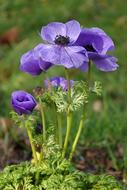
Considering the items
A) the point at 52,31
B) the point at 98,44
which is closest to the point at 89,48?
the point at 98,44

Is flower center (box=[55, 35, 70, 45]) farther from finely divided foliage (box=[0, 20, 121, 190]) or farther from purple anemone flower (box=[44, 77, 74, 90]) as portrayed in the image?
purple anemone flower (box=[44, 77, 74, 90])

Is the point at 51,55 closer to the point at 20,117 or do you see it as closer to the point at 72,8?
the point at 20,117

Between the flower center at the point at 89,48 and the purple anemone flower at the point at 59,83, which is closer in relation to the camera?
the flower center at the point at 89,48

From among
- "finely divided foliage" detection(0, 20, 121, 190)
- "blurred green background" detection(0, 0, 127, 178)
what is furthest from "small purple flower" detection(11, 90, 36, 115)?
"blurred green background" detection(0, 0, 127, 178)

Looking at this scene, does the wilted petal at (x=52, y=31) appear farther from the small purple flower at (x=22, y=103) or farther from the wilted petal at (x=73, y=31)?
the small purple flower at (x=22, y=103)

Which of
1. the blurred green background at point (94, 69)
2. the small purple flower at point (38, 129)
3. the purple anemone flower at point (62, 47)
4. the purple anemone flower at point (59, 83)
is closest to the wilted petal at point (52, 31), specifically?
the purple anemone flower at point (62, 47)

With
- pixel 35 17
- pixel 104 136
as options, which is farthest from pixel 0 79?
pixel 104 136
